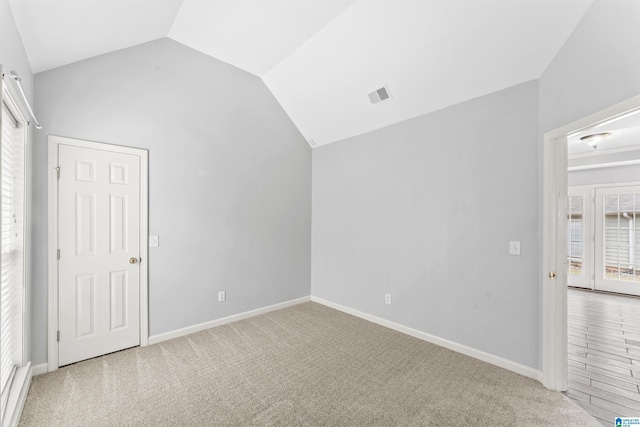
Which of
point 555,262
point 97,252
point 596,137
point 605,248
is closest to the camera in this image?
point 555,262

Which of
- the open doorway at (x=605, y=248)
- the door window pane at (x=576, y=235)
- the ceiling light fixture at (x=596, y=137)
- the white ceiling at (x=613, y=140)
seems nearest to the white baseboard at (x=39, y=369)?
the open doorway at (x=605, y=248)

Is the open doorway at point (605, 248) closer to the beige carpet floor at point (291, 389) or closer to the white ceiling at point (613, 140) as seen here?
the white ceiling at point (613, 140)

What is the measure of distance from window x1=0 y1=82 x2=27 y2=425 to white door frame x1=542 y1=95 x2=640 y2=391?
392 cm

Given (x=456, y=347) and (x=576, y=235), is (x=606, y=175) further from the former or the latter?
(x=456, y=347)

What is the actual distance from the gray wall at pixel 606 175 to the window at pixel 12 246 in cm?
835

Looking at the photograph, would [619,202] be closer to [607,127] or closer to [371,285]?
[607,127]

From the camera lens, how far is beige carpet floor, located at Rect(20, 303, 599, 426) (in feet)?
6.42

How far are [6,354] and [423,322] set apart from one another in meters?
3.67

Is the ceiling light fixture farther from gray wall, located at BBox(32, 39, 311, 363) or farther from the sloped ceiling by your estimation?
gray wall, located at BBox(32, 39, 311, 363)

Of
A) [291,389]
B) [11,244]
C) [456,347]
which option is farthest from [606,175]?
[11,244]

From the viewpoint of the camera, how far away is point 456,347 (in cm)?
295

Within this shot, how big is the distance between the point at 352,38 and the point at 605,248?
6.29 m

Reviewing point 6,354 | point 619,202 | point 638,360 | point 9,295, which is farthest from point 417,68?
point 619,202

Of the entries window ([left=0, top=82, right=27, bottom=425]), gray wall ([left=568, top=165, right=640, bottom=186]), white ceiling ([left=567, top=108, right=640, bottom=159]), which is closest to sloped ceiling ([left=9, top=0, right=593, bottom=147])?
window ([left=0, top=82, right=27, bottom=425])
